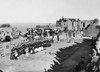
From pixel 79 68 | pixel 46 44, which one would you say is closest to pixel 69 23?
pixel 46 44

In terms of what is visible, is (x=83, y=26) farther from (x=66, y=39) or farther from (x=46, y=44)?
(x=46, y=44)

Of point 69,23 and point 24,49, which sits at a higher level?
point 69,23

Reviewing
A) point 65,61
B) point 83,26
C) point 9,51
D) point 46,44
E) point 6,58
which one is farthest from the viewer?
point 83,26

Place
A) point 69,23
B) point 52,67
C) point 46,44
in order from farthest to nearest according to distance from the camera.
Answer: point 69,23 < point 46,44 < point 52,67

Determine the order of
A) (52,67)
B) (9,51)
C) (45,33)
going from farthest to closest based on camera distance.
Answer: (45,33), (9,51), (52,67)

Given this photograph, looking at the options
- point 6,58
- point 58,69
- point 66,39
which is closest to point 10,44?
point 6,58

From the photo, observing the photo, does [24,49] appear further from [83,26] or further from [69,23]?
[83,26]

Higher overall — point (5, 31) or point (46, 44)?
point (5, 31)

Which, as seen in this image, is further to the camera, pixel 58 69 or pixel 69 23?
pixel 69 23

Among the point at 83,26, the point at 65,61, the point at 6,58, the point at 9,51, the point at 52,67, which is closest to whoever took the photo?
the point at 52,67
